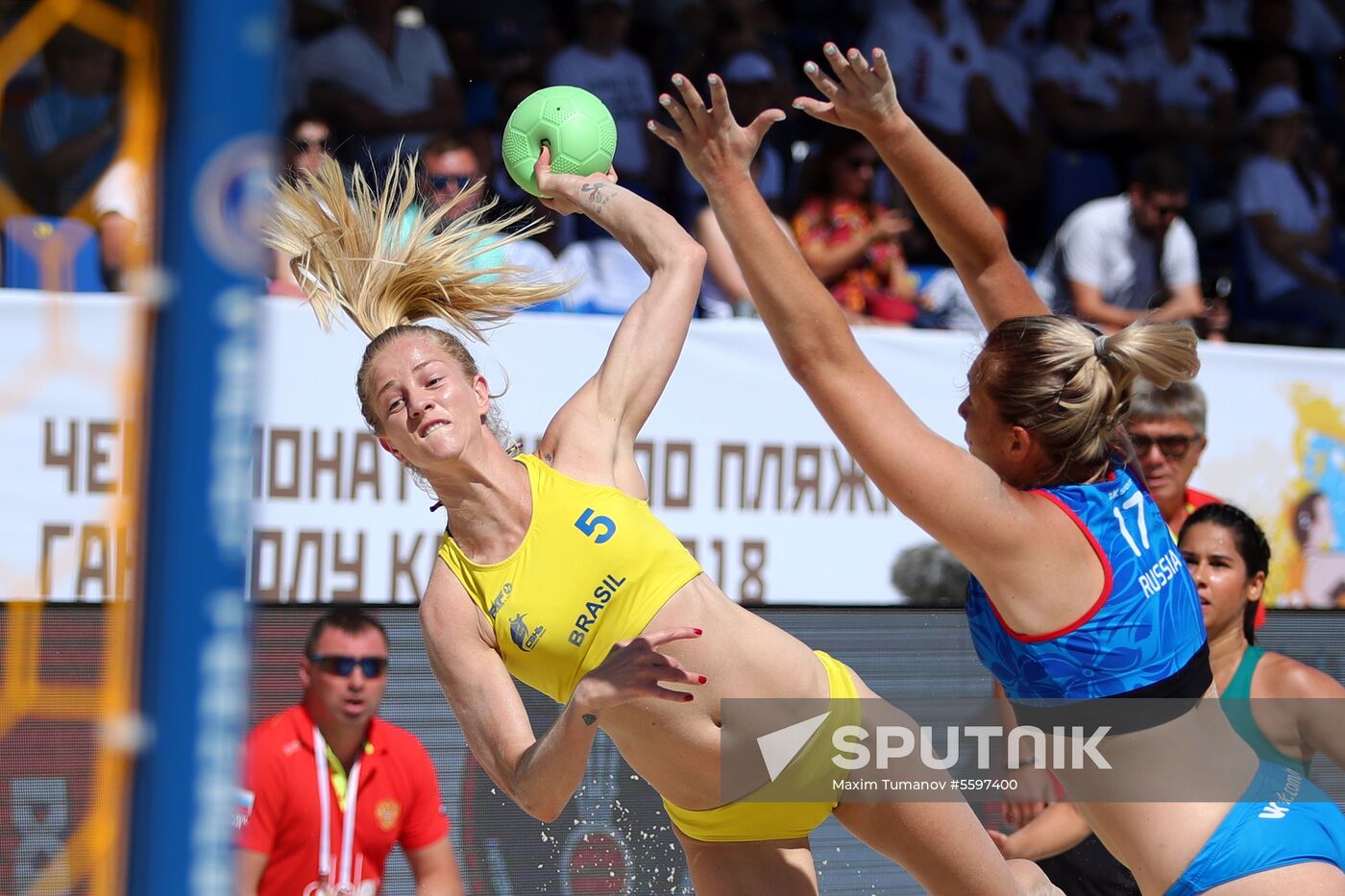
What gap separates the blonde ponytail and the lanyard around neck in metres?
1.41

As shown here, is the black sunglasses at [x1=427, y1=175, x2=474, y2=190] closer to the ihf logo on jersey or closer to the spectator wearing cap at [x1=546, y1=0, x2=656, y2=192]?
the spectator wearing cap at [x1=546, y1=0, x2=656, y2=192]

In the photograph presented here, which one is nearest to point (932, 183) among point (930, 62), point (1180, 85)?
point (930, 62)

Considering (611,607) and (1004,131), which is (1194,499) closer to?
(611,607)

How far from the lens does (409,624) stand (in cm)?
380

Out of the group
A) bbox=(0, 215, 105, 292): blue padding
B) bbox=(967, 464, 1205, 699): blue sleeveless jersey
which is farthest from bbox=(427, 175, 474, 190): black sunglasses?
bbox=(967, 464, 1205, 699): blue sleeveless jersey

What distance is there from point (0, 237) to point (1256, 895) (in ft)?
13.3

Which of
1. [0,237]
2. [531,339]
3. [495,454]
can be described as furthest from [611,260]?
[495,454]

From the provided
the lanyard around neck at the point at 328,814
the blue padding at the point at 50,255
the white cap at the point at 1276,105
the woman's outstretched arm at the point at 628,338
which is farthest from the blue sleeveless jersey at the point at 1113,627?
the white cap at the point at 1276,105

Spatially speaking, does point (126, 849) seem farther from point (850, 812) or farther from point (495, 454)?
point (850, 812)

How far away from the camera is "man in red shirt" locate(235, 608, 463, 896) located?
3.85 metres

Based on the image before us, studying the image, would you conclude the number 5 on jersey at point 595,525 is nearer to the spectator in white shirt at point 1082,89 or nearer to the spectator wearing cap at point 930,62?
the spectator wearing cap at point 930,62

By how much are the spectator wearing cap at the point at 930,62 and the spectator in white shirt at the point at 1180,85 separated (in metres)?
1.26

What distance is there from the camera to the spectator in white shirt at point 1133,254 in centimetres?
660

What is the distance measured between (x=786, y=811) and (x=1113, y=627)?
0.81 meters
